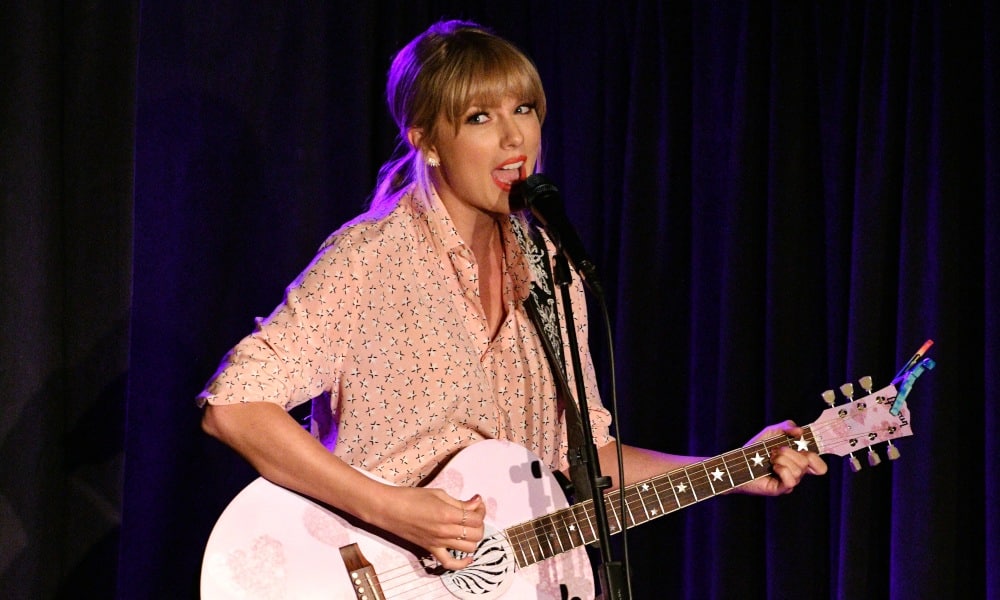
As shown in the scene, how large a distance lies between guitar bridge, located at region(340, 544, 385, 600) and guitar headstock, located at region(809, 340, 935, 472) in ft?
3.67

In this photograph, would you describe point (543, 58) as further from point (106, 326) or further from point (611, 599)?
point (611, 599)

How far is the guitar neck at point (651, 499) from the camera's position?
2230 mm

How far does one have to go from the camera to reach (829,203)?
10.3ft

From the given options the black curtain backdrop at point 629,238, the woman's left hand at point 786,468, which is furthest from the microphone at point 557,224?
the black curtain backdrop at point 629,238

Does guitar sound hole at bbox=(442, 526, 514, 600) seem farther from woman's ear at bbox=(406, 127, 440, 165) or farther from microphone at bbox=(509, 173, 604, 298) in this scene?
woman's ear at bbox=(406, 127, 440, 165)

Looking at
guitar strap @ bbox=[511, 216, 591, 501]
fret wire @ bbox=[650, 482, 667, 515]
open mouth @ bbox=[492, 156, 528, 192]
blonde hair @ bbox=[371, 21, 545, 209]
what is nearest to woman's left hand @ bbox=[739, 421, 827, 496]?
fret wire @ bbox=[650, 482, 667, 515]

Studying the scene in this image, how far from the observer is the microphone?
1.82m

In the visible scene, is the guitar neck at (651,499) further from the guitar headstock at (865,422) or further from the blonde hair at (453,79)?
the blonde hair at (453,79)

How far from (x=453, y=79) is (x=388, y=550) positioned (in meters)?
1.12

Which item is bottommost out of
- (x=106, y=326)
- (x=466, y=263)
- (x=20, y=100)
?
(x=106, y=326)

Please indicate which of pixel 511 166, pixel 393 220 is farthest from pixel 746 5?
pixel 393 220

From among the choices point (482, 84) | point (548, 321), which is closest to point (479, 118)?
point (482, 84)

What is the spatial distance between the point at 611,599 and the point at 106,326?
1508 millimetres

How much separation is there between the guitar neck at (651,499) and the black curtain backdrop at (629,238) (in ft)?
2.55
